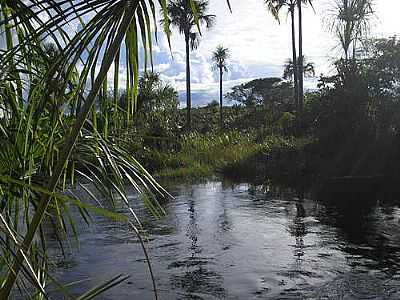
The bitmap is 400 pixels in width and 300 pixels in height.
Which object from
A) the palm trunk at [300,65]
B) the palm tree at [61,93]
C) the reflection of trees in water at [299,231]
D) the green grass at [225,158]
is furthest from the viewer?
the palm trunk at [300,65]

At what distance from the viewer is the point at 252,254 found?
7.61m

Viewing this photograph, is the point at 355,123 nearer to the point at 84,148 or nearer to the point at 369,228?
the point at 369,228

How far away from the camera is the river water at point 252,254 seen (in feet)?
19.7

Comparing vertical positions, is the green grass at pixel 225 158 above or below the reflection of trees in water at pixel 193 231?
above

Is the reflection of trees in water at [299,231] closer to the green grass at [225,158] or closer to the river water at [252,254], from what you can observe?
the river water at [252,254]

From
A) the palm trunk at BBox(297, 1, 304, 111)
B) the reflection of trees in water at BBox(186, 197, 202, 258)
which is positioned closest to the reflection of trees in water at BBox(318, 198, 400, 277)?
the reflection of trees in water at BBox(186, 197, 202, 258)

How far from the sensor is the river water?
6.00 metres

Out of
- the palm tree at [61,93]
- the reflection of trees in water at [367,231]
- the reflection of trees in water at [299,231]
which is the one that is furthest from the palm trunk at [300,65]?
the palm tree at [61,93]

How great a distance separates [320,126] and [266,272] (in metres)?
13.9

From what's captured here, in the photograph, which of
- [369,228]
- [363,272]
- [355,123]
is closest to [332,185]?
[355,123]

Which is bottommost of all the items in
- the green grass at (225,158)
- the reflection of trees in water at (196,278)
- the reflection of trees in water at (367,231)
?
the reflection of trees in water at (196,278)

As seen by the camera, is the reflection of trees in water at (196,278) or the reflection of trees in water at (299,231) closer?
the reflection of trees in water at (196,278)

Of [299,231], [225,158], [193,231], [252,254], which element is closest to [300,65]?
[225,158]

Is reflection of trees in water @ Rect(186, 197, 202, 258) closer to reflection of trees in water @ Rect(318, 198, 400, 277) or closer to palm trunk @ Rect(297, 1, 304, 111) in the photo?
reflection of trees in water @ Rect(318, 198, 400, 277)
